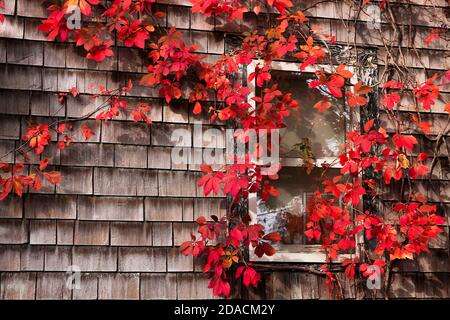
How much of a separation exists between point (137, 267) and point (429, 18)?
2.99m

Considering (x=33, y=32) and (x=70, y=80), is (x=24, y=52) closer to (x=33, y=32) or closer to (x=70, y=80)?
(x=33, y=32)

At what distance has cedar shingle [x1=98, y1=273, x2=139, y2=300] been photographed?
442 centimetres

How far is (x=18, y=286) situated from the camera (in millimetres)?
4285

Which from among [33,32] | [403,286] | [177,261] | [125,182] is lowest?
[403,286]

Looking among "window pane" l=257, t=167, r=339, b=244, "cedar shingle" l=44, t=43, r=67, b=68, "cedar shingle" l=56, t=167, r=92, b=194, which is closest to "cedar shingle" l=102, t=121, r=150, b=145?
"cedar shingle" l=56, t=167, r=92, b=194

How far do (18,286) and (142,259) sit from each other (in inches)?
31.6

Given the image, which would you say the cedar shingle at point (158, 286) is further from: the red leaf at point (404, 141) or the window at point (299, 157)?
the red leaf at point (404, 141)

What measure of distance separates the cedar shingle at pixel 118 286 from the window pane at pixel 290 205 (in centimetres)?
101

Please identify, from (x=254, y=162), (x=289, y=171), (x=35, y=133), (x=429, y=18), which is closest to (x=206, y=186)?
(x=254, y=162)

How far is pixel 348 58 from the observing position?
5.09 metres

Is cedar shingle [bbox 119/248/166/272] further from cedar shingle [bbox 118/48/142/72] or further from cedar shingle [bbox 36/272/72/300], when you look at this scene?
cedar shingle [bbox 118/48/142/72]

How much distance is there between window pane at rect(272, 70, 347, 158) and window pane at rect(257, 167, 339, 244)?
16 cm

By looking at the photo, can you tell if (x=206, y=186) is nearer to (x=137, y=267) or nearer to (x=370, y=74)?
(x=137, y=267)

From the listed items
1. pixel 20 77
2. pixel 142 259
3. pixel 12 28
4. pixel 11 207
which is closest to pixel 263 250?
pixel 142 259
